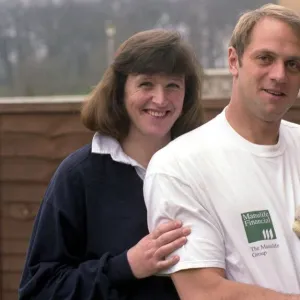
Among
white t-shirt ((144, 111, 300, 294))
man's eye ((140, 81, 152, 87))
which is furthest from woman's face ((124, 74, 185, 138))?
white t-shirt ((144, 111, 300, 294))

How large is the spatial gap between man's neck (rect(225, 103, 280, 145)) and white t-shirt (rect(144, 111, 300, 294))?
5 cm

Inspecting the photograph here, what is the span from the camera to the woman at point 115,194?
212 centimetres

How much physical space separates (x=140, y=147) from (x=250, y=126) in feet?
1.49

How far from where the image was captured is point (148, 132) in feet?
7.39

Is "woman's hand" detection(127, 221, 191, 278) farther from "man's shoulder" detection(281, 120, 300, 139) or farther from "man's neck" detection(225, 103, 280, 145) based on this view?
"man's shoulder" detection(281, 120, 300, 139)

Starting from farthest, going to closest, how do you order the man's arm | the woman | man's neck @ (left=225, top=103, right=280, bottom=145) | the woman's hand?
the woman, man's neck @ (left=225, top=103, right=280, bottom=145), the woman's hand, the man's arm

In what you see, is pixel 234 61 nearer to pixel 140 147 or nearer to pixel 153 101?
pixel 153 101

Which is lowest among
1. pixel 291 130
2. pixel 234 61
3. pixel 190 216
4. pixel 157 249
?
pixel 157 249

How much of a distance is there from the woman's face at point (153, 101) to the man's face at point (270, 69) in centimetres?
35

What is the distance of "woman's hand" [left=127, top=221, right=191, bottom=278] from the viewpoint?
189 cm

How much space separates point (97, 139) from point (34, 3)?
2.01 m

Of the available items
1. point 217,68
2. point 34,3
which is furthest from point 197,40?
point 34,3

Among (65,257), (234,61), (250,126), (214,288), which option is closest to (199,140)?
(250,126)

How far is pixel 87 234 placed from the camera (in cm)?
219
